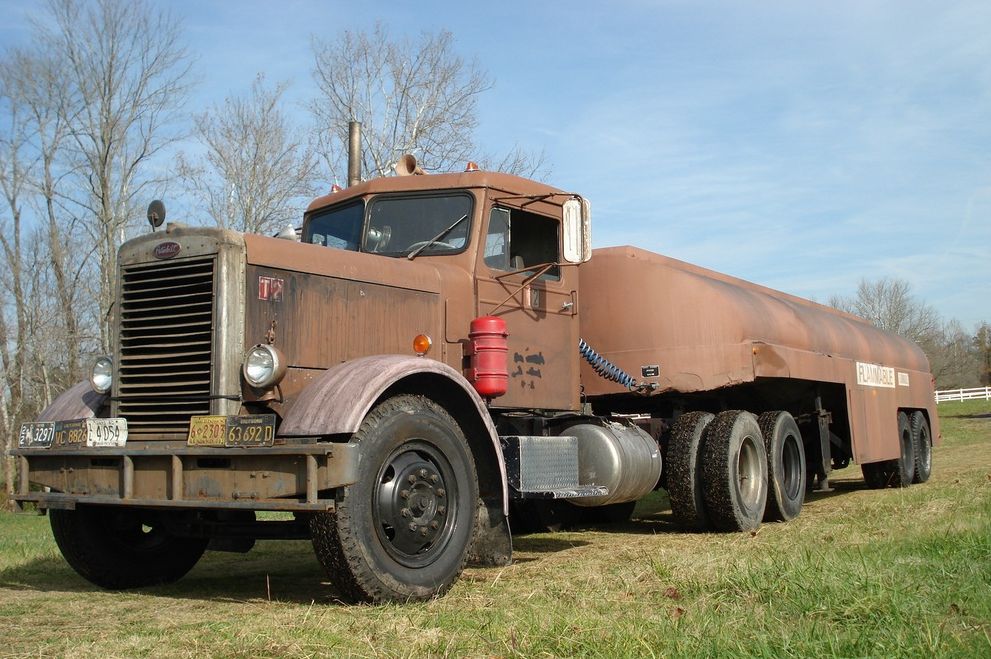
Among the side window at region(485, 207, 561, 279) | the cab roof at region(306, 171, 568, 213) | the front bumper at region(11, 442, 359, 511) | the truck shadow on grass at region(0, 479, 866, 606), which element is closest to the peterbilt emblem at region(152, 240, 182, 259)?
the front bumper at region(11, 442, 359, 511)

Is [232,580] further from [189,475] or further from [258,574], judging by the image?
[189,475]

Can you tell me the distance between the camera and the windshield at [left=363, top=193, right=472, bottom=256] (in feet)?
24.3

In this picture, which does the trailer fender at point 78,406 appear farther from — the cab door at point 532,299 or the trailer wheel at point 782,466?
the trailer wheel at point 782,466

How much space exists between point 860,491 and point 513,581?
9349mm

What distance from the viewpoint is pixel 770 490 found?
10.2 m

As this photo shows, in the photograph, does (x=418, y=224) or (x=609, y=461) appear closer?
(x=418, y=224)

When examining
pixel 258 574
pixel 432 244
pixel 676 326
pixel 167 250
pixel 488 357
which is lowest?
pixel 258 574

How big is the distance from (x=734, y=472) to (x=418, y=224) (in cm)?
397

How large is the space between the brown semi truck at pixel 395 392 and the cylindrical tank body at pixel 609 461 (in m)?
0.03

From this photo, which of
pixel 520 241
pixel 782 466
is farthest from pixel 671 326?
pixel 520 241

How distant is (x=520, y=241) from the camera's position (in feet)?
26.0

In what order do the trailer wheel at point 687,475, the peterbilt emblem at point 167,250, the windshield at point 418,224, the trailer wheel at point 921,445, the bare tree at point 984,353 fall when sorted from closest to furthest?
the peterbilt emblem at point 167,250, the windshield at point 418,224, the trailer wheel at point 687,475, the trailer wheel at point 921,445, the bare tree at point 984,353

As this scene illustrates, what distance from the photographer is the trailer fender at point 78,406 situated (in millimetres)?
6438

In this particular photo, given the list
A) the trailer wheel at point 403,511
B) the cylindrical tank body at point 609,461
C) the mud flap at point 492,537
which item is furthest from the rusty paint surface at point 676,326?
Result: the trailer wheel at point 403,511
